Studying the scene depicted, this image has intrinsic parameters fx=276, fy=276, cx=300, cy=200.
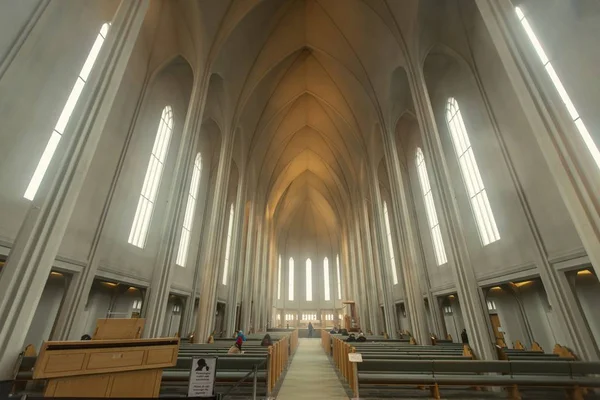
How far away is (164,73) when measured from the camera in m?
12.7

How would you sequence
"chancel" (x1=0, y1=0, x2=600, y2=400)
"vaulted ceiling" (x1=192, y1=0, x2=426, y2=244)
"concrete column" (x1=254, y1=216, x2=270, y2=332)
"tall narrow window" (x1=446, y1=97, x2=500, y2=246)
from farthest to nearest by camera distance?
"concrete column" (x1=254, y1=216, x2=270, y2=332) → "vaulted ceiling" (x1=192, y1=0, x2=426, y2=244) → "tall narrow window" (x1=446, y1=97, x2=500, y2=246) → "chancel" (x1=0, y1=0, x2=600, y2=400)

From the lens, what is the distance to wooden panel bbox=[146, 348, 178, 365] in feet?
12.5

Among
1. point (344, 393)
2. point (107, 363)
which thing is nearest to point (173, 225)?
point (107, 363)

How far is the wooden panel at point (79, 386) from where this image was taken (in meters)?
3.20

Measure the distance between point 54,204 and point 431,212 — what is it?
51.5 feet

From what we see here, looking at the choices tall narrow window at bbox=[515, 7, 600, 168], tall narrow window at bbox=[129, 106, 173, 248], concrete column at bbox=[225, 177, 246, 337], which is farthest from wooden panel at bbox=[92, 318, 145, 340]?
concrete column at bbox=[225, 177, 246, 337]

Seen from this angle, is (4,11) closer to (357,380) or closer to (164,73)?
(164,73)

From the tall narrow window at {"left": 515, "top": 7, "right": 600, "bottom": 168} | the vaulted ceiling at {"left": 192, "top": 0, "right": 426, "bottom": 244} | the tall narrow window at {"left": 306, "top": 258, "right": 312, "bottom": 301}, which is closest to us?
the tall narrow window at {"left": 515, "top": 7, "right": 600, "bottom": 168}

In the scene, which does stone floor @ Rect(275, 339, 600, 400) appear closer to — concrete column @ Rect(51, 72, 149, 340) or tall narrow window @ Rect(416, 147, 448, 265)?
concrete column @ Rect(51, 72, 149, 340)

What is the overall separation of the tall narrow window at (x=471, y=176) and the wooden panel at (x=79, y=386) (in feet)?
38.5

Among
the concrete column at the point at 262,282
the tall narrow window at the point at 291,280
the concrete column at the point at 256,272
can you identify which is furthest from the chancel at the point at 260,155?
the tall narrow window at the point at 291,280

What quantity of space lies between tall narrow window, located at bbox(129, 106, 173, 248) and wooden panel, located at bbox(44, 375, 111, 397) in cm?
810

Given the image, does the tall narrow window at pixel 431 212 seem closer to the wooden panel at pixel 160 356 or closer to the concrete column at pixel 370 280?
the concrete column at pixel 370 280

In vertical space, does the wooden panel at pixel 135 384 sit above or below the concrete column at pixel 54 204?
below
